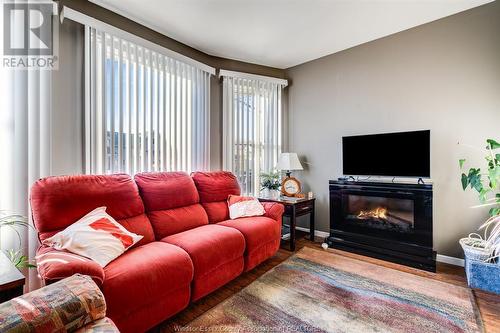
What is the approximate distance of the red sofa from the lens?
4.58ft

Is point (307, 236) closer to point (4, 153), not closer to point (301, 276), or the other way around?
point (301, 276)

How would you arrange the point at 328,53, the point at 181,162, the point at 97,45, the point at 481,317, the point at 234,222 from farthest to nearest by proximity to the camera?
the point at 328,53 → the point at 181,162 → the point at 234,222 → the point at 97,45 → the point at 481,317

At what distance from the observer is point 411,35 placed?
284cm

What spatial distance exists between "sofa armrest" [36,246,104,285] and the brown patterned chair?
198mm

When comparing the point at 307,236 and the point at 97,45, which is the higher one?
the point at 97,45

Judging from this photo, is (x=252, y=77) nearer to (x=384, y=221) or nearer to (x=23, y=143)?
(x=384, y=221)

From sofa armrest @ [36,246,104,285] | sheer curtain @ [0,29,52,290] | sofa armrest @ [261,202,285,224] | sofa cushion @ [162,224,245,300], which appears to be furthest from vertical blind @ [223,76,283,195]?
sofa armrest @ [36,246,104,285]

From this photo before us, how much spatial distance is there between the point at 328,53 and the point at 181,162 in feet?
8.53

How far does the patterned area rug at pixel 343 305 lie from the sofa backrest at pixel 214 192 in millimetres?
844

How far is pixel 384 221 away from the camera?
114 inches

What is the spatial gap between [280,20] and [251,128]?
1.51 meters

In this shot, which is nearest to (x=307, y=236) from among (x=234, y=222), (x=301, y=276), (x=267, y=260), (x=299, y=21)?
(x=267, y=260)

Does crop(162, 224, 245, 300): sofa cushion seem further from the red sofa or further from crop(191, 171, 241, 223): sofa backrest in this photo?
crop(191, 171, 241, 223): sofa backrest

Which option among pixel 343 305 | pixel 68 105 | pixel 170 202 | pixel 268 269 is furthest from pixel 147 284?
pixel 68 105
